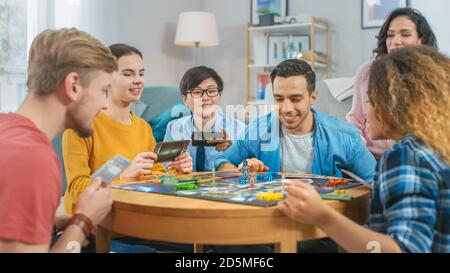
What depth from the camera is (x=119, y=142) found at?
6.58ft

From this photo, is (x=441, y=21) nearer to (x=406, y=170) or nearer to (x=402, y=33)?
(x=402, y=33)

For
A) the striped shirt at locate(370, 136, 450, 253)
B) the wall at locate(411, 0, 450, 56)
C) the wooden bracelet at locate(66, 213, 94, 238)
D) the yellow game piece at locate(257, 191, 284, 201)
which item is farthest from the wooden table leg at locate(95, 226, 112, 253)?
the wall at locate(411, 0, 450, 56)

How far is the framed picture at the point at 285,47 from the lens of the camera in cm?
480

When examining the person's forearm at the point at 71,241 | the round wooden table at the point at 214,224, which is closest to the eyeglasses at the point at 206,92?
the round wooden table at the point at 214,224

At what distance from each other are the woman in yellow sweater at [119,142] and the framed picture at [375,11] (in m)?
3.09

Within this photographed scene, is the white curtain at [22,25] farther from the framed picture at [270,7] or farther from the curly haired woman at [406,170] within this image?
the curly haired woman at [406,170]

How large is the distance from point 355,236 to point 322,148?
3.12 ft

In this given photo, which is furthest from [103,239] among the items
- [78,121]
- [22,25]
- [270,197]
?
[22,25]

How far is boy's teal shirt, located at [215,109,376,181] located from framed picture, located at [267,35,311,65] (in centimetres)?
265

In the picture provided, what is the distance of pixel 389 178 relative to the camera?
113 centimetres

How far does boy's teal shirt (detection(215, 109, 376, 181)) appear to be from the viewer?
2.04 metres

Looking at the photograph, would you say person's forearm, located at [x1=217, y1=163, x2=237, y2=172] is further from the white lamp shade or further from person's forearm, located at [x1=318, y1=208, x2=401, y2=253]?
the white lamp shade
